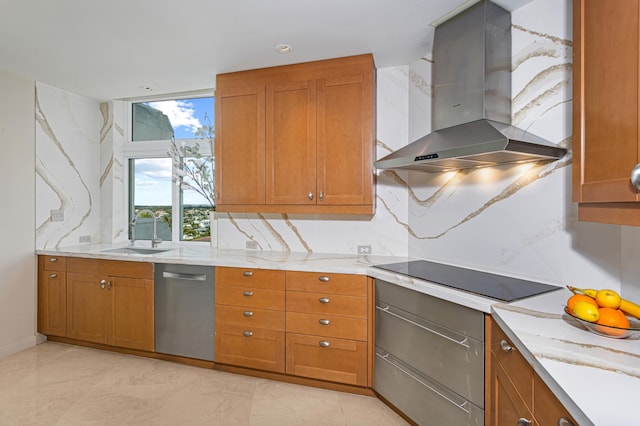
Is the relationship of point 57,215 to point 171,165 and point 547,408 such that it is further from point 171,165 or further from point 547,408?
point 547,408

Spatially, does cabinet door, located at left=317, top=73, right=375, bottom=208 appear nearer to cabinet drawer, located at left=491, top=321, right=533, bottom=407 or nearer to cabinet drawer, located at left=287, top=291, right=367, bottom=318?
cabinet drawer, located at left=287, top=291, right=367, bottom=318

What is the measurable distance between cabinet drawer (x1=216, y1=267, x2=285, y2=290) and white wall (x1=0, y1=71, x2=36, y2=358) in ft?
6.19

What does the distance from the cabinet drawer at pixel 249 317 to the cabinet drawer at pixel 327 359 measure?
0.14 meters

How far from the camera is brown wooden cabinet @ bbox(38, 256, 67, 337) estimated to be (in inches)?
119

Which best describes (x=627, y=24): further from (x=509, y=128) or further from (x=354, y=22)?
(x=354, y=22)

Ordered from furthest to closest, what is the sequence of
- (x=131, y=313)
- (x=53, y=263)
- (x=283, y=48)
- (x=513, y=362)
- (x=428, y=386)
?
1. (x=53, y=263)
2. (x=131, y=313)
3. (x=283, y=48)
4. (x=428, y=386)
5. (x=513, y=362)

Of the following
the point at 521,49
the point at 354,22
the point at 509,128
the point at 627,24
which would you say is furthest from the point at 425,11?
the point at 627,24

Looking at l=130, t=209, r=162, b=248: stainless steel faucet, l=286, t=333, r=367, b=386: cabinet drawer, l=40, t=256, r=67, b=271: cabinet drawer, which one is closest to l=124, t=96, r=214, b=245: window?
l=130, t=209, r=162, b=248: stainless steel faucet

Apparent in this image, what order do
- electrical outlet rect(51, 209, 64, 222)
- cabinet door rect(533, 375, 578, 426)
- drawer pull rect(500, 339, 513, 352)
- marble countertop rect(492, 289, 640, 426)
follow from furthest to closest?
1. electrical outlet rect(51, 209, 64, 222)
2. drawer pull rect(500, 339, 513, 352)
3. cabinet door rect(533, 375, 578, 426)
4. marble countertop rect(492, 289, 640, 426)

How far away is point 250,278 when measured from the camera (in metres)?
2.46

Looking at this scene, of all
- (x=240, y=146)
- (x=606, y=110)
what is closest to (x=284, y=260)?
(x=240, y=146)

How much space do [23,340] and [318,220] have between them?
9.13ft

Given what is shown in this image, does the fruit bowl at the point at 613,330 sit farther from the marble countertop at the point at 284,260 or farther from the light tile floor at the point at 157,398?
the light tile floor at the point at 157,398

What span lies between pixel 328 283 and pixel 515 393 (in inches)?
50.2
